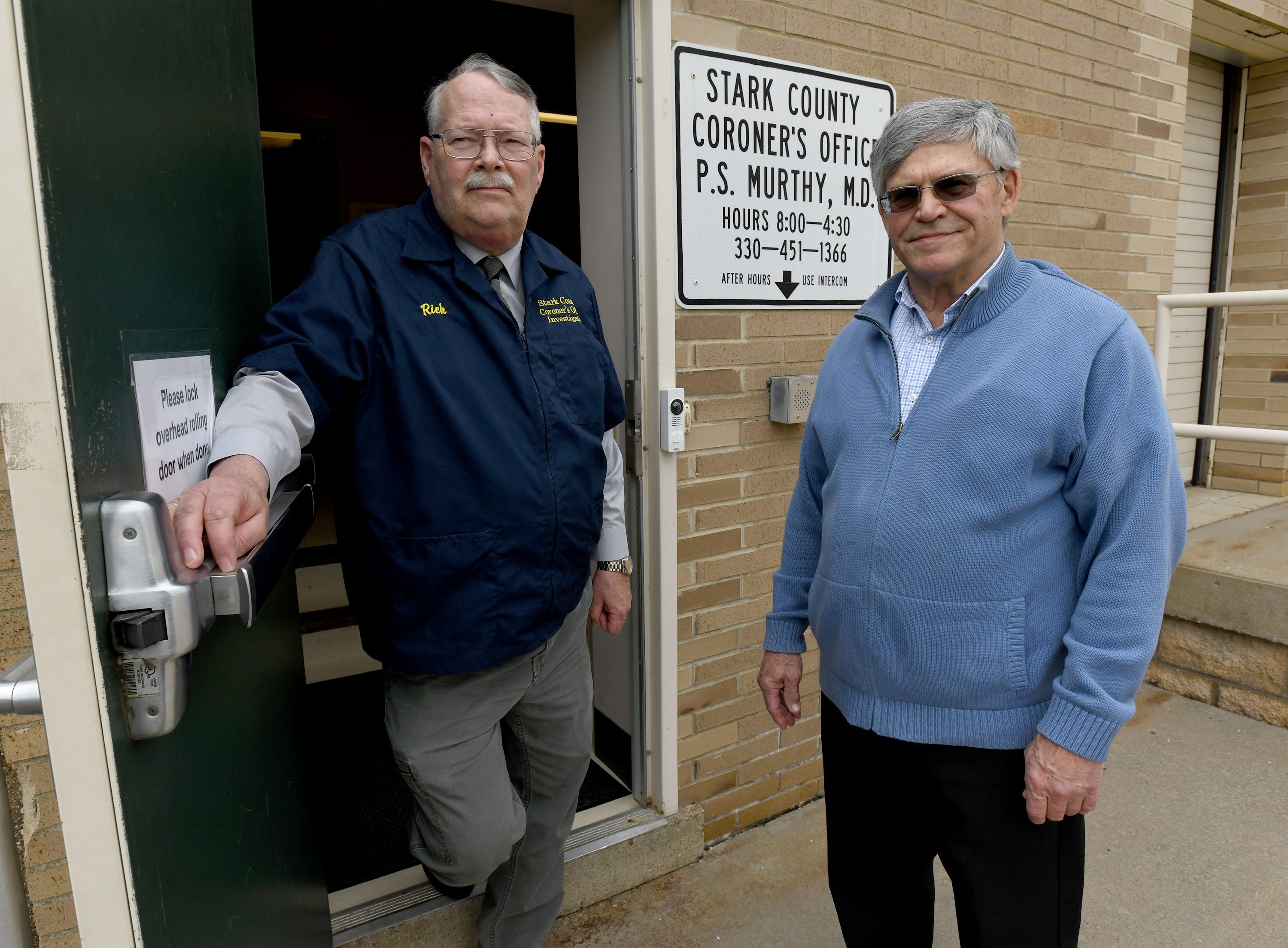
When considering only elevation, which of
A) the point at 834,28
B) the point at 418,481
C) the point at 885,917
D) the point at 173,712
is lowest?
the point at 885,917

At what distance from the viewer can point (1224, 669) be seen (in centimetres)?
382

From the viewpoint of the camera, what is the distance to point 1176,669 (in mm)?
4000

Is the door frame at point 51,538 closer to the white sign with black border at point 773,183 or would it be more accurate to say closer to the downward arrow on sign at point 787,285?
the white sign with black border at point 773,183

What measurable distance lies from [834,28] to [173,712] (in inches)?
108

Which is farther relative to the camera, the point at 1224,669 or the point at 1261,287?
the point at 1261,287

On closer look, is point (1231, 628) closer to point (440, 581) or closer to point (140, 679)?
point (440, 581)

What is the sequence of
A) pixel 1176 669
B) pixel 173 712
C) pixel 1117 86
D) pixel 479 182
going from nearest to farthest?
pixel 173 712 < pixel 479 182 < pixel 1117 86 < pixel 1176 669

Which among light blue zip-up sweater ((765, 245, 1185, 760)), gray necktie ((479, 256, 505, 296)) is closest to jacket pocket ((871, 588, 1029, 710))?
light blue zip-up sweater ((765, 245, 1185, 760))

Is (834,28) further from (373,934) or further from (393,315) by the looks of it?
(373,934)

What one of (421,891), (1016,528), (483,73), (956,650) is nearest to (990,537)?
(1016,528)

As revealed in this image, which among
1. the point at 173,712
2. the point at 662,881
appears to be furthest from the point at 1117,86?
the point at 173,712

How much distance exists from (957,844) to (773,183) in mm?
1978

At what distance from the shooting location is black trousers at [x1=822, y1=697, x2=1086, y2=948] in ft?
5.13

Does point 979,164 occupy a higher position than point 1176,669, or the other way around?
point 979,164
